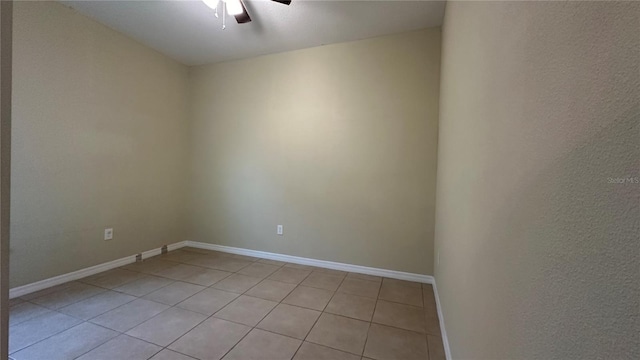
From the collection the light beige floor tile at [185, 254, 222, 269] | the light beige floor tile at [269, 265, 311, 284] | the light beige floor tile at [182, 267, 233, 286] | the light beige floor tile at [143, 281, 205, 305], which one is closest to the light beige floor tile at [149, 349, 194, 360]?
the light beige floor tile at [143, 281, 205, 305]

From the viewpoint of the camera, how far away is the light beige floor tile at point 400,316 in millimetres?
1697

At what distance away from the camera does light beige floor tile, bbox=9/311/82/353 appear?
1.43 meters

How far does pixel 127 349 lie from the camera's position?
1.41 metres

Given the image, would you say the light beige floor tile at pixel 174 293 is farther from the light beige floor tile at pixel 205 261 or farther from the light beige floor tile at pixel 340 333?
the light beige floor tile at pixel 340 333

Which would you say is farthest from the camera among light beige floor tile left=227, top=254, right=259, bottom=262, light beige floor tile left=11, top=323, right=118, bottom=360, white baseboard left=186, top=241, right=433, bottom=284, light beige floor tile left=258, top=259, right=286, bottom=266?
light beige floor tile left=227, top=254, right=259, bottom=262

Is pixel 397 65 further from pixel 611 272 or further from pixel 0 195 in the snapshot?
pixel 0 195

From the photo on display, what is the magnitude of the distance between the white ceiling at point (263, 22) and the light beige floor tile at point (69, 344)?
8.88ft

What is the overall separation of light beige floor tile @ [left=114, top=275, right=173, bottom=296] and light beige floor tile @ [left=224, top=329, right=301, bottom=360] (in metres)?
1.24

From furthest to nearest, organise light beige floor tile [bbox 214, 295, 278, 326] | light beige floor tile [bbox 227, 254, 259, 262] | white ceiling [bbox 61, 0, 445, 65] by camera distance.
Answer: light beige floor tile [bbox 227, 254, 259, 262], white ceiling [bbox 61, 0, 445, 65], light beige floor tile [bbox 214, 295, 278, 326]

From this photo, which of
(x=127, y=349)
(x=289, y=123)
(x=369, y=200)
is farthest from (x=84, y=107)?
(x=369, y=200)

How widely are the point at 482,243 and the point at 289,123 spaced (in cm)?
243

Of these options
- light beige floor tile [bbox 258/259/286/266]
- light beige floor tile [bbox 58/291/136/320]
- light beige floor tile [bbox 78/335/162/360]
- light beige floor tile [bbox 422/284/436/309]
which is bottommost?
light beige floor tile [bbox 58/291/136/320]

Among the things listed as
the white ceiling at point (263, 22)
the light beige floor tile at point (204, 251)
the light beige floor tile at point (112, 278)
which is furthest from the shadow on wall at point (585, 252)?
the light beige floor tile at point (204, 251)

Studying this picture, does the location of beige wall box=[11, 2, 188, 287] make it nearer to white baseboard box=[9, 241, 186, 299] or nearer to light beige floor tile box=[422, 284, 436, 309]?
white baseboard box=[9, 241, 186, 299]
